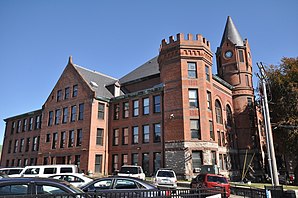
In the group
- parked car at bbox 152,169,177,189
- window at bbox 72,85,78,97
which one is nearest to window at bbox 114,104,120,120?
window at bbox 72,85,78,97

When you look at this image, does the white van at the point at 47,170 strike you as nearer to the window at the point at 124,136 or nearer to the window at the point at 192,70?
the window at the point at 124,136

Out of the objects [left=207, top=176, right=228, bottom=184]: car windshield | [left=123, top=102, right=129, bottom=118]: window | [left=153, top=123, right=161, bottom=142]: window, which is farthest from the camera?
[left=123, top=102, right=129, bottom=118]: window

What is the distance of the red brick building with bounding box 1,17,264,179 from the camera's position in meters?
26.5

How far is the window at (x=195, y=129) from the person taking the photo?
2592 centimetres

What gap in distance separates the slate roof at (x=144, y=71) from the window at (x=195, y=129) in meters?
11.2

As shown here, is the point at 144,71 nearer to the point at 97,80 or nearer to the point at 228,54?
the point at 97,80

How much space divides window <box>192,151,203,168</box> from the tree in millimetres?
9440

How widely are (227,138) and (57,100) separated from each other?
25376 mm

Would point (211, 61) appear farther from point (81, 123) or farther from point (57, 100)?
point (57, 100)

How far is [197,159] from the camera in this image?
25.2 metres

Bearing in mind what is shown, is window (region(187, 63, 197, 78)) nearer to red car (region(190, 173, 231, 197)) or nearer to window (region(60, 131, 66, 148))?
red car (region(190, 173, 231, 197))

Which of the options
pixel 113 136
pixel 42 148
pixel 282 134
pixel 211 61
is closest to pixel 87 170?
pixel 113 136

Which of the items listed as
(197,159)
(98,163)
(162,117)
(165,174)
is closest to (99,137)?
(98,163)

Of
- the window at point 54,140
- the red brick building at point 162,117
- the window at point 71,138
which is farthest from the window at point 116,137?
the window at point 54,140
